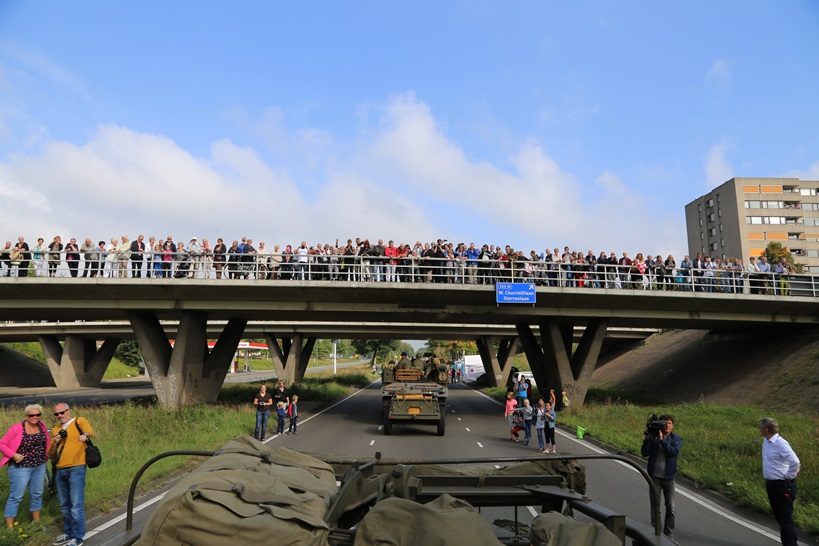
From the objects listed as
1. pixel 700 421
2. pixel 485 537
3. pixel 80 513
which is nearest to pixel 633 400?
pixel 700 421

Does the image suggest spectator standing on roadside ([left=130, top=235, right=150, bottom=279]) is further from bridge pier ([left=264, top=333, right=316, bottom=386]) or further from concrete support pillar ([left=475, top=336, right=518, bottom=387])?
concrete support pillar ([left=475, top=336, right=518, bottom=387])

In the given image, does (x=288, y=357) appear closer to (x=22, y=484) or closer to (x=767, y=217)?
(x=22, y=484)

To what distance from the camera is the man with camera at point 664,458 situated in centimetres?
753

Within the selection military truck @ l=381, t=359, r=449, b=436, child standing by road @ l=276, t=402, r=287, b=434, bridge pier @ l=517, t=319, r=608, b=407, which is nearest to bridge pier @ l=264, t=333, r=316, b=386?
bridge pier @ l=517, t=319, r=608, b=407

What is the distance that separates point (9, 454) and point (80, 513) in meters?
1.19

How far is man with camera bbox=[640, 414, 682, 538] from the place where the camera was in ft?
24.7

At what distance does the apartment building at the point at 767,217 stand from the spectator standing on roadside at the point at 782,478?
8005cm

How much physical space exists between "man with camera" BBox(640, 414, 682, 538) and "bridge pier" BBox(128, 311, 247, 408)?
67.0 feet

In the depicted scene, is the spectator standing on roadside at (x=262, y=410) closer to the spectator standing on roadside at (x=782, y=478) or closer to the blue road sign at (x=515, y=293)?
the blue road sign at (x=515, y=293)

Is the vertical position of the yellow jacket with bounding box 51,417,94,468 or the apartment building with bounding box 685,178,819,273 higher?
the apartment building with bounding box 685,178,819,273

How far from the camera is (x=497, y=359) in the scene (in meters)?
53.7

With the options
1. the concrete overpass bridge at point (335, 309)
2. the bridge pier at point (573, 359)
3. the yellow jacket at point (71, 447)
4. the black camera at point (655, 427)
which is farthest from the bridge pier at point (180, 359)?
the black camera at point (655, 427)

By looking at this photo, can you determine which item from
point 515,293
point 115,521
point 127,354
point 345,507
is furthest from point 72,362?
point 345,507

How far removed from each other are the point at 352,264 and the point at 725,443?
1340 cm
